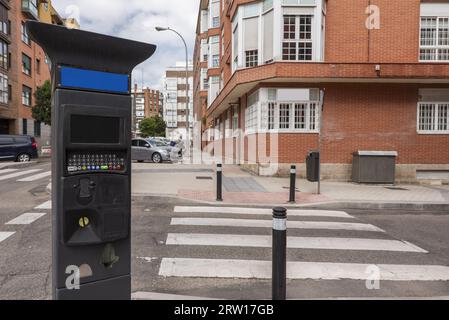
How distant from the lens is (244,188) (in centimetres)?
1139

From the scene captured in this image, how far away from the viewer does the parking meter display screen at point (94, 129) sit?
99.5 inches

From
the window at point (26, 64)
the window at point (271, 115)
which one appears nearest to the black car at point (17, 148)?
the window at point (26, 64)

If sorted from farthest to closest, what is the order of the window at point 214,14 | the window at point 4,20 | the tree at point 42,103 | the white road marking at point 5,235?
the window at point 214,14 < the tree at point 42,103 < the window at point 4,20 < the white road marking at point 5,235

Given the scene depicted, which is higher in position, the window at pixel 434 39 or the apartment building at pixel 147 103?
the apartment building at pixel 147 103

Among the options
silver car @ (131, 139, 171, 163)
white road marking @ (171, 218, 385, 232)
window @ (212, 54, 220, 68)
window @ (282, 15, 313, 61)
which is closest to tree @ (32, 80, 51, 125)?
silver car @ (131, 139, 171, 163)

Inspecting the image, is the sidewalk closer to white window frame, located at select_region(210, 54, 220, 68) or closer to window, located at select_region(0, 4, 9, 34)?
white window frame, located at select_region(210, 54, 220, 68)

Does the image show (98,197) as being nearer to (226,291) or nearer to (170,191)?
(226,291)

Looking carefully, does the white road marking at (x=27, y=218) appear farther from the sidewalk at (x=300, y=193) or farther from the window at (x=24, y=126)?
the window at (x=24, y=126)

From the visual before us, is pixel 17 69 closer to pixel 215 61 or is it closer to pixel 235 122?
pixel 215 61

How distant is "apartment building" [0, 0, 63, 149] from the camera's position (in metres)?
30.4

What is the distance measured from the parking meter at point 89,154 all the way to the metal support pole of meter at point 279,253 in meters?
1.37

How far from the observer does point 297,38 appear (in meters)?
14.1

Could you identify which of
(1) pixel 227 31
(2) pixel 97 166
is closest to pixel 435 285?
(2) pixel 97 166

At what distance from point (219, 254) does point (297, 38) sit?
11017mm
